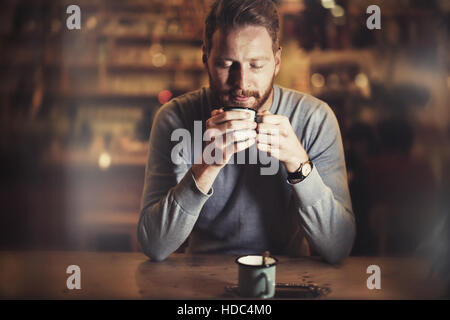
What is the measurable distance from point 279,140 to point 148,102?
108 inches

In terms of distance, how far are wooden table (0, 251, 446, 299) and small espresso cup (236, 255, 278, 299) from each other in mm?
45

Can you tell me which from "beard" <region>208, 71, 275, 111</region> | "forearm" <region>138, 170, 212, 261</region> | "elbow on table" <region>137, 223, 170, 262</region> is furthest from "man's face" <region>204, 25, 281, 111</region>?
"elbow on table" <region>137, 223, 170, 262</region>

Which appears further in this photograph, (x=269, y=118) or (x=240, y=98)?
(x=240, y=98)

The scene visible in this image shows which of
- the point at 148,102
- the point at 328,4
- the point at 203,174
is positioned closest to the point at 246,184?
the point at 203,174

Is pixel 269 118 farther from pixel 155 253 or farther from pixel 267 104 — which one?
pixel 155 253

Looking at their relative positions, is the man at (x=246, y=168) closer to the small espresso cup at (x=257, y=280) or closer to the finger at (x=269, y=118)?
the finger at (x=269, y=118)

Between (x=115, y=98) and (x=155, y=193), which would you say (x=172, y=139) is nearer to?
(x=155, y=193)

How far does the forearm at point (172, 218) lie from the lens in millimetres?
1095

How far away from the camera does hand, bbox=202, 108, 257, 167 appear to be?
1.01 meters

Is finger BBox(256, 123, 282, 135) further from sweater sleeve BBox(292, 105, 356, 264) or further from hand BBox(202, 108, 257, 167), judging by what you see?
sweater sleeve BBox(292, 105, 356, 264)

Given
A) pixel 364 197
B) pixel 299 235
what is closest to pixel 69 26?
pixel 299 235

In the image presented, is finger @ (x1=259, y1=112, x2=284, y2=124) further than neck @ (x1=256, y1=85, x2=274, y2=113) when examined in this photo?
No

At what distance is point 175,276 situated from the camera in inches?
Answer: 39.6
